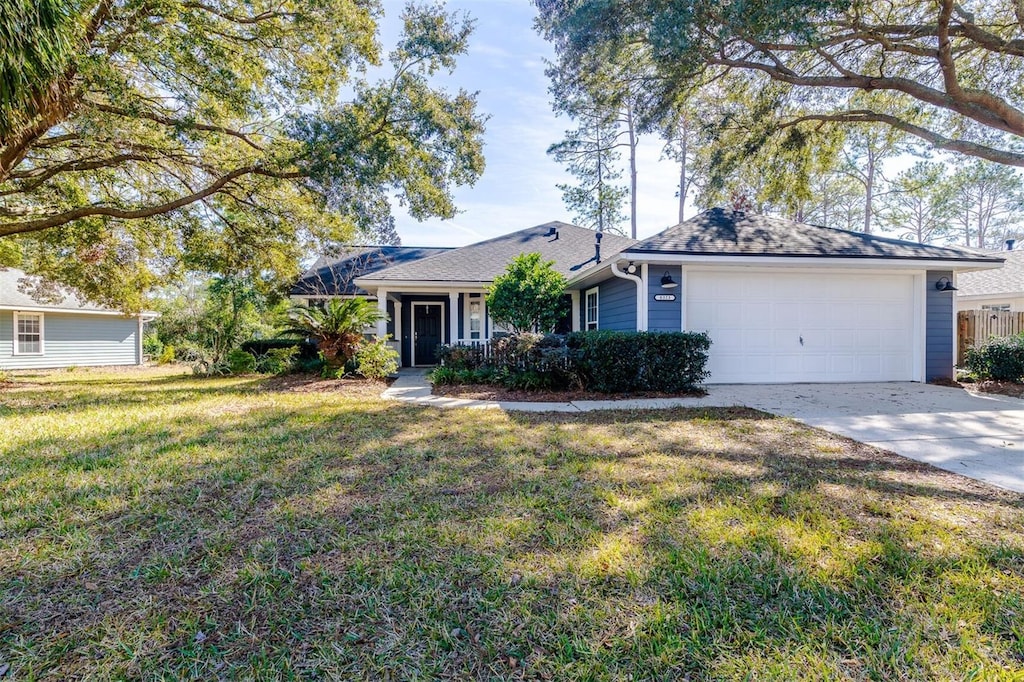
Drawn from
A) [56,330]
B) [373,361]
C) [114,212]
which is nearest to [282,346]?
[373,361]

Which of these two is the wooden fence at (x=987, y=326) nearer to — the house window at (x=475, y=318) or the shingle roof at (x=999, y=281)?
the shingle roof at (x=999, y=281)

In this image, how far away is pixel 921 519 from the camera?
280 cm

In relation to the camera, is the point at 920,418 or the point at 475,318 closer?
the point at 920,418

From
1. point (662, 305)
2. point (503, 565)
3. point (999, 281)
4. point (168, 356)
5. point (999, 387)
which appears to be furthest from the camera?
point (168, 356)

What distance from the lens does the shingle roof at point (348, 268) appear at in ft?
46.4

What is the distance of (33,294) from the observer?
13.6 m

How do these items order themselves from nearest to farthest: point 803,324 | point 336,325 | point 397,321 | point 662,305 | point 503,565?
point 503,565, point 662,305, point 803,324, point 336,325, point 397,321

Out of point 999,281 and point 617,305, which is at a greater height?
point 999,281

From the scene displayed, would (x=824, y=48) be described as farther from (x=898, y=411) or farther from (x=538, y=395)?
(x=538, y=395)

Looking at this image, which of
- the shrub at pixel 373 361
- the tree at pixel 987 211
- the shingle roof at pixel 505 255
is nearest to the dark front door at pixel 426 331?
the shingle roof at pixel 505 255

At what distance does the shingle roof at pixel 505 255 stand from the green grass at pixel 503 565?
8.39 m

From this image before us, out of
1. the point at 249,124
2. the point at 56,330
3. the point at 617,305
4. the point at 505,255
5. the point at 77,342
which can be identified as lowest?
the point at 77,342

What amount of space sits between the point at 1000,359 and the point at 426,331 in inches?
539

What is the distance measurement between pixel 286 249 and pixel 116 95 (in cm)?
443
